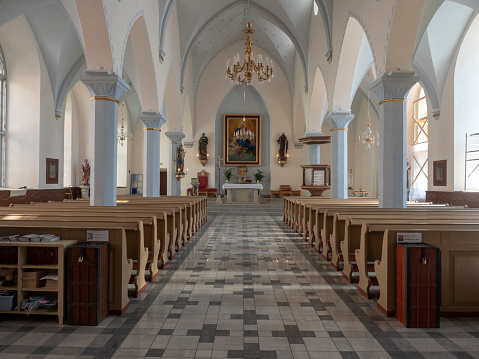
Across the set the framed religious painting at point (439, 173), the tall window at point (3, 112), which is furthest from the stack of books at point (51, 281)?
the framed religious painting at point (439, 173)

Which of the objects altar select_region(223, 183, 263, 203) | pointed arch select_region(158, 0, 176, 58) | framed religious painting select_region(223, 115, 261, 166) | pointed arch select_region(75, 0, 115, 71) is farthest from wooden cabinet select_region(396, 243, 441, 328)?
framed religious painting select_region(223, 115, 261, 166)

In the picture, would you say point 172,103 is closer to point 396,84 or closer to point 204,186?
point 204,186

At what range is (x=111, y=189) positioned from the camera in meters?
8.20

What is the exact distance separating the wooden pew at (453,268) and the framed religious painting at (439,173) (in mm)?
10960

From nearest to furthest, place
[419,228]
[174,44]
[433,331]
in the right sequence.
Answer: [433,331]
[419,228]
[174,44]

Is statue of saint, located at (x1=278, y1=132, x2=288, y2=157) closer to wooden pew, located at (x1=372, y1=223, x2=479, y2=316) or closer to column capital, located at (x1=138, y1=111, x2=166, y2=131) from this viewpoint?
column capital, located at (x1=138, y1=111, x2=166, y2=131)

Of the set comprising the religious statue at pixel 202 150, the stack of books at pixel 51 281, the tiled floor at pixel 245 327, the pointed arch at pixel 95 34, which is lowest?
the tiled floor at pixel 245 327

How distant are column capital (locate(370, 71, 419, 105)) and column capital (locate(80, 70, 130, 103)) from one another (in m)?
5.40

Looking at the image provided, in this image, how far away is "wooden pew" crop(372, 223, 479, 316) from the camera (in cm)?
409

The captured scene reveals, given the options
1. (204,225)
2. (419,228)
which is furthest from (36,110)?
(419,228)

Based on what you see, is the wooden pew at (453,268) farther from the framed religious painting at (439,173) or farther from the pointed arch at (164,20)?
the framed religious painting at (439,173)

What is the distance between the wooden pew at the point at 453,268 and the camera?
4.09 meters

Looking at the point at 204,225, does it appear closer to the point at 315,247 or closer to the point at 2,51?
the point at 315,247

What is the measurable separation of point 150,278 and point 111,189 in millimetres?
3189
